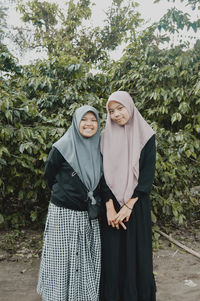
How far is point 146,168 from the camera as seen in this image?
6.13 ft

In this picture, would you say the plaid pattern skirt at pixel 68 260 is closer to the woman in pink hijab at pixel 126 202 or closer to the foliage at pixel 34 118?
the woman in pink hijab at pixel 126 202

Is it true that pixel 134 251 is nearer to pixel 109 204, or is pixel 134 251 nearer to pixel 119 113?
pixel 109 204

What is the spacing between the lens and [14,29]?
1063 cm

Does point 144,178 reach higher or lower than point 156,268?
higher

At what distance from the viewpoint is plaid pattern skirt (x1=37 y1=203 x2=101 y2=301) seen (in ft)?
6.05

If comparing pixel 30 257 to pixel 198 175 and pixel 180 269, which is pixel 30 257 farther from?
pixel 198 175

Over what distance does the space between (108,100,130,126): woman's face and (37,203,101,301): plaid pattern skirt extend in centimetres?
68

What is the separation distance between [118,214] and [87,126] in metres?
0.62

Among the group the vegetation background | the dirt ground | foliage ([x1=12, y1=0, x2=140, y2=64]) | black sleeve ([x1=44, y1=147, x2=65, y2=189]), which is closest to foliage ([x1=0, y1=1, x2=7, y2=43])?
foliage ([x1=12, y1=0, x2=140, y2=64])

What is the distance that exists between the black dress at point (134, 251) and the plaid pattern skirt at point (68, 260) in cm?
13

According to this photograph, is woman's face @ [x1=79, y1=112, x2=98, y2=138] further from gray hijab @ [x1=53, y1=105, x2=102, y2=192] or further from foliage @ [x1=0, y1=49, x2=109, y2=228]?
foliage @ [x1=0, y1=49, x2=109, y2=228]

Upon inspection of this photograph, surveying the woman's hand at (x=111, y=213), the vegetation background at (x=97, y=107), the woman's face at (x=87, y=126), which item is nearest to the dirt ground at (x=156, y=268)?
the vegetation background at (x=97, y=107)

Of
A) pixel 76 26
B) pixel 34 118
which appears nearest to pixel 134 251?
pixel 34 118

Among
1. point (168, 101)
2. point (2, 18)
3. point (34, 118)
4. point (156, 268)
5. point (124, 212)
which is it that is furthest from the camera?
point (2, 18)
